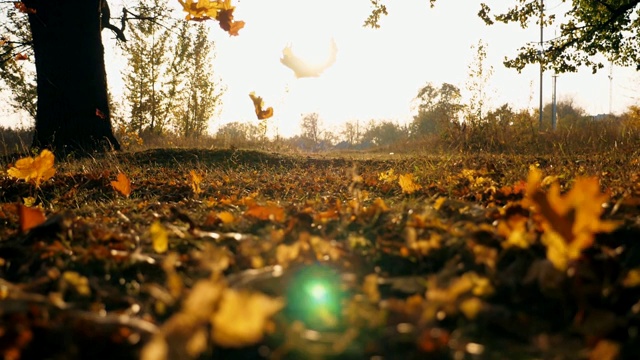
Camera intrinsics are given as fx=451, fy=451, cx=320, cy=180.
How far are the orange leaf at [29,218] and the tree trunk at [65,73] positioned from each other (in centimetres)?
601

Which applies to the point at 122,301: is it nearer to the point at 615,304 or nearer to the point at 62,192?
the point at 615,304

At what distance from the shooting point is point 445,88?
147 ft

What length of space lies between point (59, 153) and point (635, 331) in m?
7.82

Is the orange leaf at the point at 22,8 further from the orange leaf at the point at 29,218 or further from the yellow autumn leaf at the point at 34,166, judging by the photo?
the orange leaf at the point at 29,218

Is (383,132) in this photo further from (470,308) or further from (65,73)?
(470,308)

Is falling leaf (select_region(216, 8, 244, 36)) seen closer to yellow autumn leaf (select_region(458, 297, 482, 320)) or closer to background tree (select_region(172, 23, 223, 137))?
yellow autumn leaf (select_region(458, 297, 482, 320))

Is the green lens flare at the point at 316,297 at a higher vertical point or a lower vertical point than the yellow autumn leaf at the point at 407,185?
lower

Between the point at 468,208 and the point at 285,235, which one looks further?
the point at 468,208

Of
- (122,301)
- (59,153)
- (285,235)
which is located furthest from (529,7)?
(122,301)

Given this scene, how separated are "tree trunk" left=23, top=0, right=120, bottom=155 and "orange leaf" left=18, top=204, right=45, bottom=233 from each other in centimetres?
601

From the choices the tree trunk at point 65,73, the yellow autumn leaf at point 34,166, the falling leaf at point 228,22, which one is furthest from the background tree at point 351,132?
the yellow autumn leaf at point 34,166

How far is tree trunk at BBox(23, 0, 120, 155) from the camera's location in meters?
7.34

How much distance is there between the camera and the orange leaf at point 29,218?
5.64ft

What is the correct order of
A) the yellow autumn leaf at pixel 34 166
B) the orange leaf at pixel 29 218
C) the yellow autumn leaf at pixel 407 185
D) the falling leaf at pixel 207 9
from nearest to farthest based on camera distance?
the orange leaf at pixel 29 218
the yellow autumn leaf at pixel 34 166
the yellow autumn leaf at pixel 407 185
the falling leaf at pixel 207 9
